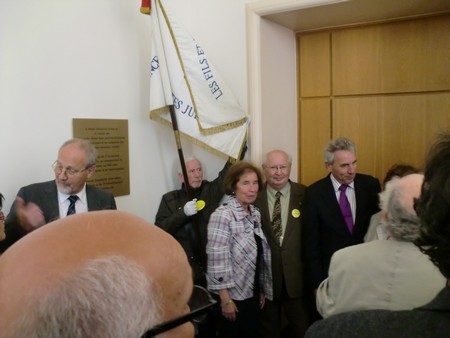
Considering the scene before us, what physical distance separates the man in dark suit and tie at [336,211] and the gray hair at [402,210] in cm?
124

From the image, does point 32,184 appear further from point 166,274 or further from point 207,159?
point 166,274

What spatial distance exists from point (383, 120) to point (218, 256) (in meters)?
1.74

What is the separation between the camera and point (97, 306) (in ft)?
1.86

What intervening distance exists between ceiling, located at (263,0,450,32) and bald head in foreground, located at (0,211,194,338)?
8.74 ft

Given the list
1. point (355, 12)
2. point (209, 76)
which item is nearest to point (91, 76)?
point (209, 76)

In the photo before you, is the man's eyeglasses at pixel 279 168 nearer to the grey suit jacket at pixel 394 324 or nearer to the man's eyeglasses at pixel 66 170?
the man's eyeglasses at pixel 66 170

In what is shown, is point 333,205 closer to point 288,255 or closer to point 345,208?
point 345,208

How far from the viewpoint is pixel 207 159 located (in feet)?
11.7

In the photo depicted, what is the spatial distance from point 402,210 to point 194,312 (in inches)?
30.3

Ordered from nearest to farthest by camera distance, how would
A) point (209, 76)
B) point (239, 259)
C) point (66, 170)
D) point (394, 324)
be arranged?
1. point (394, 324)
2. point (66, 170)
3. point (239, 259)
4. point (209, 76)

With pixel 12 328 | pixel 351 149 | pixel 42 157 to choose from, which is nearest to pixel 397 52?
pixel 351 149

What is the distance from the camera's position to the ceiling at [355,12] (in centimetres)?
280

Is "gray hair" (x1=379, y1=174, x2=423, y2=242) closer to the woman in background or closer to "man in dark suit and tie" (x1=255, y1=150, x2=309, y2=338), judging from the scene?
the woman in background

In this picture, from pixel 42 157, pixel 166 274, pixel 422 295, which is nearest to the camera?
pixel 166 274
